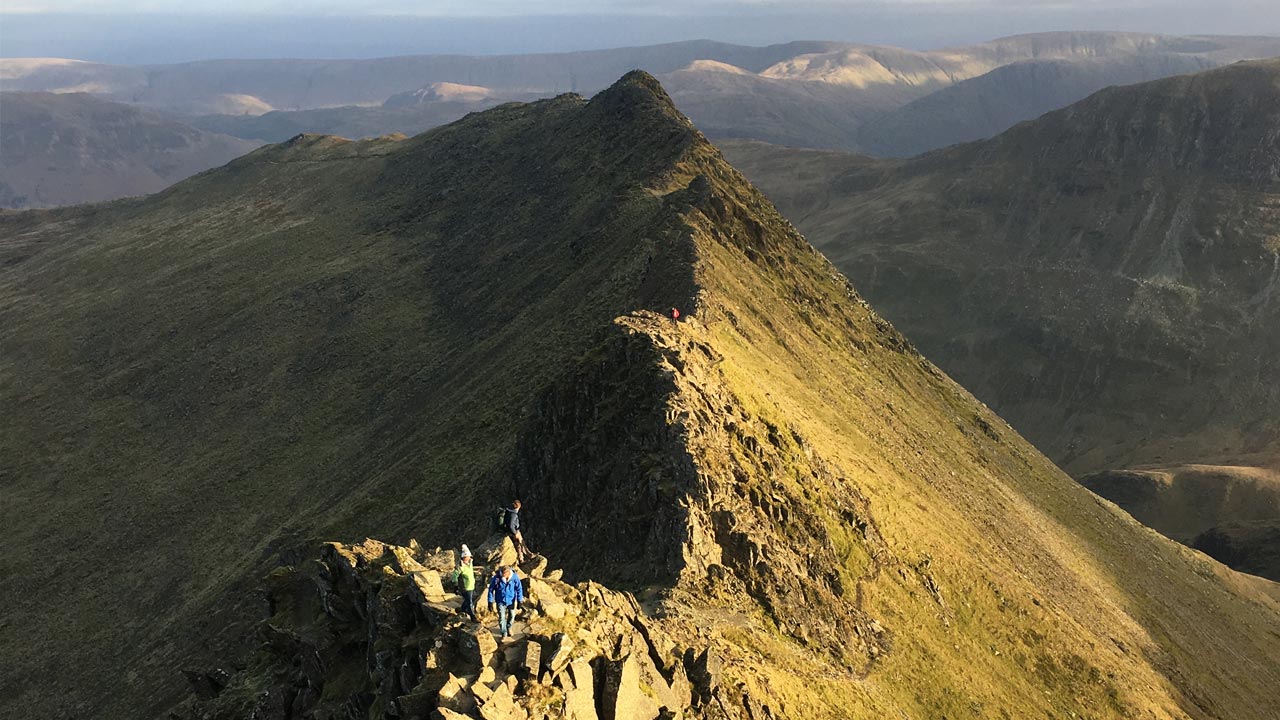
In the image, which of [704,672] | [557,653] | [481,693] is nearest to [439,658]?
[481,693]

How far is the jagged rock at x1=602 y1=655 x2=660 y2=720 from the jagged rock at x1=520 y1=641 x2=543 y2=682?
227cm

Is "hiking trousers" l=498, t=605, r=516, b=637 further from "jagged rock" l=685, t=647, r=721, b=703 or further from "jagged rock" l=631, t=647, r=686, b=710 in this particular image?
"jagged rock" l=685, t=647, r=721, b=703

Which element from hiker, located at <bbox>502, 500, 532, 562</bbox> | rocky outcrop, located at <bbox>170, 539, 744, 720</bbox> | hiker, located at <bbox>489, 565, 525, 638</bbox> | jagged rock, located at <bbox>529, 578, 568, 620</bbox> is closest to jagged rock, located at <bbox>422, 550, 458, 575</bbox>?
rocky outcrop, located at <bbox>170, 539, 744, 720</bbox>

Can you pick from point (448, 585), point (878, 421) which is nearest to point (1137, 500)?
point (878, 421)

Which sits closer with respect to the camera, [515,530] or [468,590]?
[468,590]

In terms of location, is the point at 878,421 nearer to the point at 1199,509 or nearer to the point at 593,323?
the point at 593,323

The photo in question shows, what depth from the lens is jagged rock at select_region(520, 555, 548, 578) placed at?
2895cm

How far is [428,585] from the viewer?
25578mm

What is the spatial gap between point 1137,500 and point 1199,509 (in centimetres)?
810

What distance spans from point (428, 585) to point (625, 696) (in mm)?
6914

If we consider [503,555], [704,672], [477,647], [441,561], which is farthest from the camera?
[441,561]

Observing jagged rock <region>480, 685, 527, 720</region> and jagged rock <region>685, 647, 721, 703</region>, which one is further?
jagged rock <region>685, 647, 721, 703</region>

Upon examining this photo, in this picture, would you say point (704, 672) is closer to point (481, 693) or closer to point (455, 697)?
point (481, 693)

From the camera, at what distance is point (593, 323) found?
72.1 m
